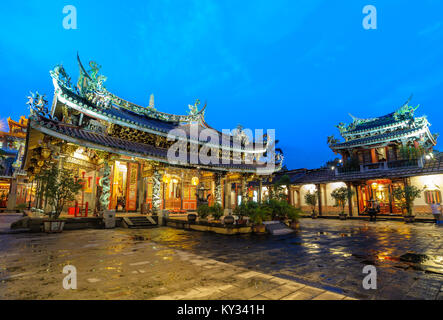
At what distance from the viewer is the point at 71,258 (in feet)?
16.3

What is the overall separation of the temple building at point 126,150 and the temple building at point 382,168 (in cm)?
793

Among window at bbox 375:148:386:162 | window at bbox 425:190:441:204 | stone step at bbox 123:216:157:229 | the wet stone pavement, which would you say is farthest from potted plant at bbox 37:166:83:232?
window at bbox 375:148:386:162

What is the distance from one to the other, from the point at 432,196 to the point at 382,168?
14.6 feet

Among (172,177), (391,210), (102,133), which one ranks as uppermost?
(102,133)

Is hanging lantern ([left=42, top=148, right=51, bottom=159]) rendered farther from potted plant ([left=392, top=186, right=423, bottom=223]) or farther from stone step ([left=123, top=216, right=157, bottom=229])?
potted plant ([left=392, top=186, right=423, bottom=223])

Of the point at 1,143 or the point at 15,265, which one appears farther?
the point at 1,143

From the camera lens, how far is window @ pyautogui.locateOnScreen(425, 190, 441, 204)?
61.2 ft

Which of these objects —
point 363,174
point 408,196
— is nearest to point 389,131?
point 363,174

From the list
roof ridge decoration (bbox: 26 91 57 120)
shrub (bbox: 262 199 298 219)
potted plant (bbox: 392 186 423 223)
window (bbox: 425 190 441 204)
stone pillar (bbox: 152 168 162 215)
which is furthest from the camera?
window (bbox: 425 190 441 204)

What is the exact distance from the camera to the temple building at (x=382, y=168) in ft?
64.0

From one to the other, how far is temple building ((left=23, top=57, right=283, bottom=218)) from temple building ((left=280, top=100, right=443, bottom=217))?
793 cm

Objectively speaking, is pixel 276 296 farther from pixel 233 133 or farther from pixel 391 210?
pixel 391 210
